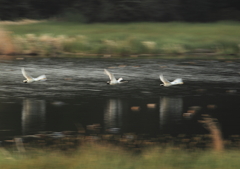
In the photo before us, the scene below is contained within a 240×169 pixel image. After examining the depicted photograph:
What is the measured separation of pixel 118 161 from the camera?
7.13 meters

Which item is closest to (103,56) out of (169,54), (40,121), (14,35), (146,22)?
(169,54)

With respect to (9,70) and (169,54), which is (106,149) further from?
(169,54)

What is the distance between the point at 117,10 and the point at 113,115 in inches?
1043

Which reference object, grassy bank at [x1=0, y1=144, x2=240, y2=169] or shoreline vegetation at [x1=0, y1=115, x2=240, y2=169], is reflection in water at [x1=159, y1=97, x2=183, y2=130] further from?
grassy bank at [x1=0, y1=144, x2=240, y2=169]

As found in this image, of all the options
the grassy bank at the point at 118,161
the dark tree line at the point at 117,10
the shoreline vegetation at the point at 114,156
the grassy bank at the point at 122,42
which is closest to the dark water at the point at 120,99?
the shoreline vegetation at the point at 114,156

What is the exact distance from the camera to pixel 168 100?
1506 centimetres

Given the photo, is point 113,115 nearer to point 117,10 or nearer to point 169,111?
point 169,111

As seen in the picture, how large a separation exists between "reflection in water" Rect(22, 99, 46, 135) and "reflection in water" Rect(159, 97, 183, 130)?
9.14ft

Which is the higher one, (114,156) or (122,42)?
(122,42)

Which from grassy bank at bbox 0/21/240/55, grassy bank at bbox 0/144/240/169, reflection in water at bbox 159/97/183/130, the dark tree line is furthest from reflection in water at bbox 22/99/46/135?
the dark tree line

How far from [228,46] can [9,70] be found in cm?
1241

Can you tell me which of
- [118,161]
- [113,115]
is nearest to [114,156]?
[118,161]

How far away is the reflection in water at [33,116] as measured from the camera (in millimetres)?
11438

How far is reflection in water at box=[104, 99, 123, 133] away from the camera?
38.3 feet
